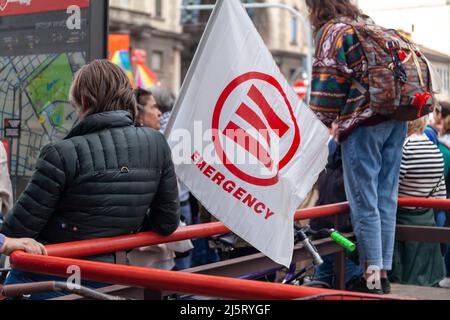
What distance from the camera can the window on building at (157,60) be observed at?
5234 cm

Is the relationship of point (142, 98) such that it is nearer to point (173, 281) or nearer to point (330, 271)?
point (330, 271)

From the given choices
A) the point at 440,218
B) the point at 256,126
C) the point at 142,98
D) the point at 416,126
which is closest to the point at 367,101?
the point at 256,126

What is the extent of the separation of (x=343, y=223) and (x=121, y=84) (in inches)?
65.5

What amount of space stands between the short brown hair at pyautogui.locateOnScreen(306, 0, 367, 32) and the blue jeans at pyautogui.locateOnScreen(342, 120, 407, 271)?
0.62 m

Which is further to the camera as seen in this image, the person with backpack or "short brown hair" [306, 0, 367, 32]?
"short brown hair" [306, 0, 367, 32]

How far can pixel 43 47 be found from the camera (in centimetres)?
506

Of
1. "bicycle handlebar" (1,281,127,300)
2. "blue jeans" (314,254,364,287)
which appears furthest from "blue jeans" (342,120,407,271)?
"bicycle handlebar" (1,281,127,300)

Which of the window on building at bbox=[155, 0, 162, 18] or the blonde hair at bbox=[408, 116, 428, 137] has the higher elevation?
the window on building at bbox=[155, 0, 162, 18]

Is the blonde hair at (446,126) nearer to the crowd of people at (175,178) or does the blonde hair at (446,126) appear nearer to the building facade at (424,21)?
the crowd of people at (175,178)

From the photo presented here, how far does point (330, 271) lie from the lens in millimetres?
5074

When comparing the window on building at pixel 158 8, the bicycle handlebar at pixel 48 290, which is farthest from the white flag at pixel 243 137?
the window on building at pixel 158 8

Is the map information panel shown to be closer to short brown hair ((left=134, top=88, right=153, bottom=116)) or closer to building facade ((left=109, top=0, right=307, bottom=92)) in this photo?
short brown hair ((left=134, top=88, right=153, bottom=116))

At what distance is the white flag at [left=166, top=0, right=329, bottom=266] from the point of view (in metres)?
3.78
